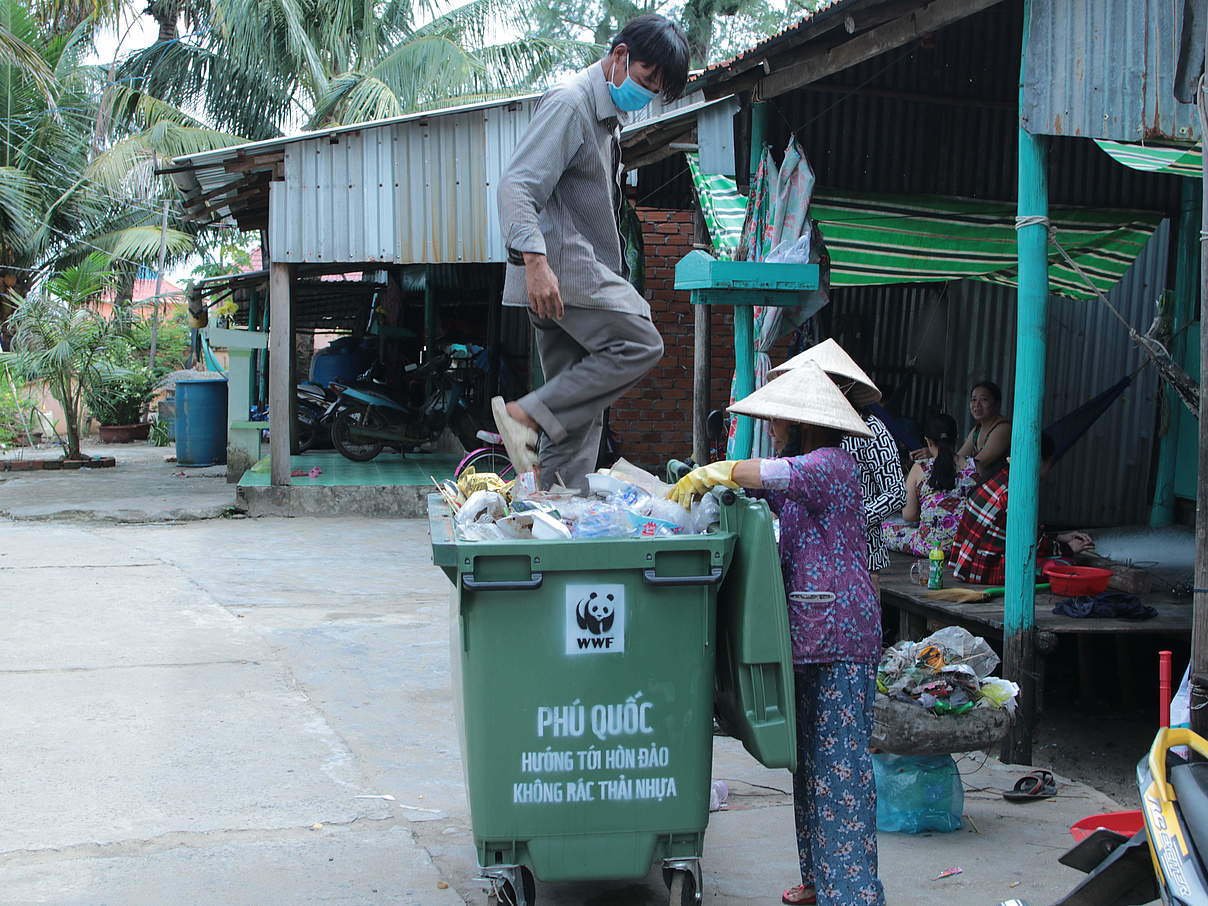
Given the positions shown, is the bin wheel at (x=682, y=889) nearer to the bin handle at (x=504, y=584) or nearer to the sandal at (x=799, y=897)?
the sandal at (x=799, y=897)

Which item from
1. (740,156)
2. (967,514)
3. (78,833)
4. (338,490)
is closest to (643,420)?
(338,490)

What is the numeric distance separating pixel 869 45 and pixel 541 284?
284cm

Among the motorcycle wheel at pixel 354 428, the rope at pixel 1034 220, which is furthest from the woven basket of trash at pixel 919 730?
the motorcycle wheel at pixel 354 428

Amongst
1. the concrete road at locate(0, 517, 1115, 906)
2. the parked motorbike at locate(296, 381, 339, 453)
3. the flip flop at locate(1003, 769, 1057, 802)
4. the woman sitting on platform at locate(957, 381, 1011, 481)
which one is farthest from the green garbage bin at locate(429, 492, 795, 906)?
the parked motorbike at locate(296, 381, 339, 453)

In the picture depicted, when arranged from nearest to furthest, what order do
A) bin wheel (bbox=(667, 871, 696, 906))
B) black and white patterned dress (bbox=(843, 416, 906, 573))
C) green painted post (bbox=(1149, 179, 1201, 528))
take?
bin wheel (bbox=(667, 871, 696, 906)) → black and white patterned dress (bbox=(843, 416, 906, 573)) → green painted post (bbox=(1149, 179, 1201, 528))

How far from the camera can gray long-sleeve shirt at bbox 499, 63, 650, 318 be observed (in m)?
3.62

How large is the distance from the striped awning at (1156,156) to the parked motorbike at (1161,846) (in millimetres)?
2477

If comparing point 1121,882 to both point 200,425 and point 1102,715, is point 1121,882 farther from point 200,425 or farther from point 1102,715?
point 200,425

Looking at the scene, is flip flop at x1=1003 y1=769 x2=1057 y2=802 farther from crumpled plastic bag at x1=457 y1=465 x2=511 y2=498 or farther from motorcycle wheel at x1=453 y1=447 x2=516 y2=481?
motorcycle wheel at x1=453 y1=447 x2=516 y2=481

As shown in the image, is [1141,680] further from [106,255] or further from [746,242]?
[106,255]

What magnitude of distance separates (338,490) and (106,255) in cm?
1144

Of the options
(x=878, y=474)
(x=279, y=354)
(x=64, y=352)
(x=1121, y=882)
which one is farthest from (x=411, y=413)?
(x=1121, y=882)

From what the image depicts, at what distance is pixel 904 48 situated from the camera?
20.7 ft

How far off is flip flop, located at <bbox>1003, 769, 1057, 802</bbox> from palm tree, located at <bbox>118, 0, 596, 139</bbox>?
48.6 feet
